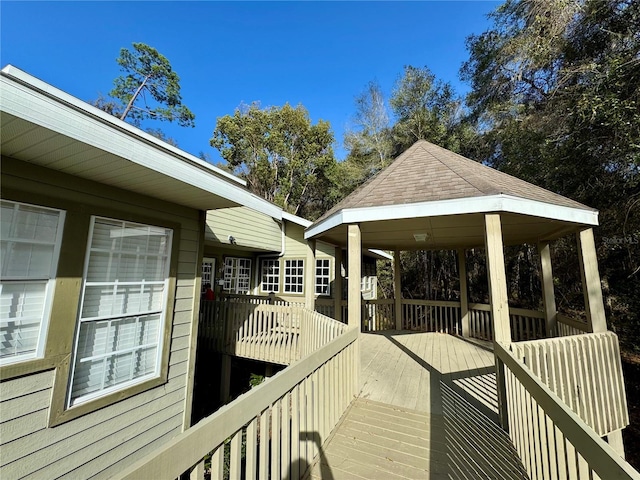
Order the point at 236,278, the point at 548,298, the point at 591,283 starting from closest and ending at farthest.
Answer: the point at 591,283
the point at 548,298
the point at 236,278

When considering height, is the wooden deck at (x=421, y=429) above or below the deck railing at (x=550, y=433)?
below

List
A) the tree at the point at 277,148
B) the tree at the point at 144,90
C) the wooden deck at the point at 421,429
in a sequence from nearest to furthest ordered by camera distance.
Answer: the wooden deck at the point at 421,429
the tree at the point at 144,90
the tree at the point at 277,148

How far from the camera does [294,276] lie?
398 inches

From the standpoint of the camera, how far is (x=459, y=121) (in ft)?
46.0

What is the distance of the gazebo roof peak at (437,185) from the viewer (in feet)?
12.4

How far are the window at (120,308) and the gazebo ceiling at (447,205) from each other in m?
2.73

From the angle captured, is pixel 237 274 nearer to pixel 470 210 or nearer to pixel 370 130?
pixel 470 210

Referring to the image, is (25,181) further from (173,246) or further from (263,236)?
A: (263,236)

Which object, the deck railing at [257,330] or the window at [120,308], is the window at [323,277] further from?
the window at [120,308]

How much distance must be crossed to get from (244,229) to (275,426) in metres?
7.34

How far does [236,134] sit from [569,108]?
18101 mm

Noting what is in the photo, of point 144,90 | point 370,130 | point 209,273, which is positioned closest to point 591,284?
point 209,273

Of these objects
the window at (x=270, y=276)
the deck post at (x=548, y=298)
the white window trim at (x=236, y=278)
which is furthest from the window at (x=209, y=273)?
the deck post at (x=548, y=298)

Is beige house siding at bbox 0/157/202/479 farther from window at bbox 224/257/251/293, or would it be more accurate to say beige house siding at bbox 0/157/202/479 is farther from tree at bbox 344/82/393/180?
tree at bbox 344/82/393/180
